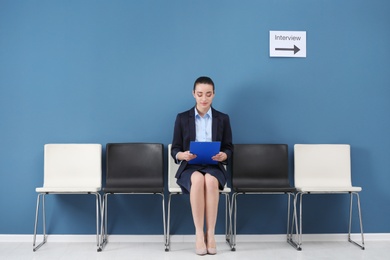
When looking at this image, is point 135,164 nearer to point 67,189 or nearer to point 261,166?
point 67,189

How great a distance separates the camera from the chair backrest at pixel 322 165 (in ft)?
12.3

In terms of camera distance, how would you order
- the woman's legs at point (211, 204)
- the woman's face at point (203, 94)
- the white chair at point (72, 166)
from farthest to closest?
the white chair at point (72, 166) → the woman's face at point (203, 94) → the woman's legs at point (211, 204)

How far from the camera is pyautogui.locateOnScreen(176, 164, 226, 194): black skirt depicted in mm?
3277

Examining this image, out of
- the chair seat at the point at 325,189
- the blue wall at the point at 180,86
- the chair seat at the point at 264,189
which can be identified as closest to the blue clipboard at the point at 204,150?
the chair seat at the point at 264,189

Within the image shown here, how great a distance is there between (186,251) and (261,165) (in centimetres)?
101

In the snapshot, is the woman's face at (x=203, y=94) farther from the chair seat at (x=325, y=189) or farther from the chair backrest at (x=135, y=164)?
the chair seat at (x=325, y=189)

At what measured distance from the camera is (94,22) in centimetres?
378

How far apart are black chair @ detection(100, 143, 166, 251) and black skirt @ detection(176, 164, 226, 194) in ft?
1.19

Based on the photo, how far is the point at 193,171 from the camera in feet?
10.9

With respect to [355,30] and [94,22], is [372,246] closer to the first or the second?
[355,30]

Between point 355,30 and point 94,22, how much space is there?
237 centimetres

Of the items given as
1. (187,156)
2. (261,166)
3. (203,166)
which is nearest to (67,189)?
(187,156)

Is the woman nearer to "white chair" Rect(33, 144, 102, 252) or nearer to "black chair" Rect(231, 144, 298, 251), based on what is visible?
"black chair" Rect(231, 144, 298, 251)

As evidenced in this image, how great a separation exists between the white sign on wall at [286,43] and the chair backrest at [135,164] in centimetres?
135
